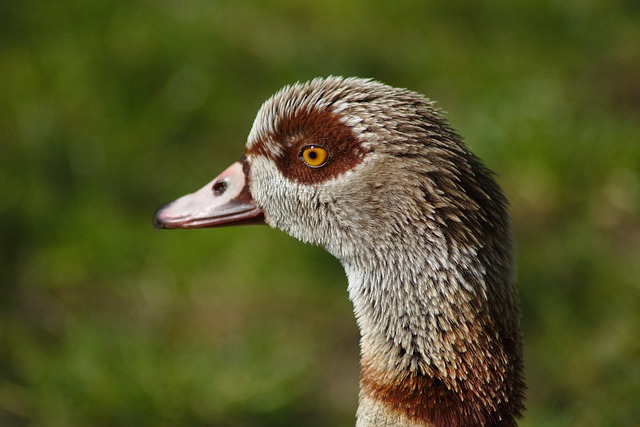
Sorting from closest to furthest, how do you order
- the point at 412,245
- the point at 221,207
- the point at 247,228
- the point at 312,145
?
the point at 412,245 → the point at 312,145 → the point at 221,207 → the point at 247,228

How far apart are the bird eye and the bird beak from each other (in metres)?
0.30

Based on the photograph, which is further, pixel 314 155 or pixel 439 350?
pixel 314 155

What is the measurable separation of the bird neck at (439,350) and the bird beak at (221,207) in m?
0.53

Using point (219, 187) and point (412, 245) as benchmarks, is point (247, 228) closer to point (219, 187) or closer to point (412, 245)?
point (219, 187)

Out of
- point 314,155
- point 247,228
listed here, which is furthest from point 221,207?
point 247,228

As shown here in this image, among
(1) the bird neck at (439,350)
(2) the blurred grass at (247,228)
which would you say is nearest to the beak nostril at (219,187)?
(1) the bird neck at (439,350)

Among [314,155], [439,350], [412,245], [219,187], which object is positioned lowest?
[439,350]

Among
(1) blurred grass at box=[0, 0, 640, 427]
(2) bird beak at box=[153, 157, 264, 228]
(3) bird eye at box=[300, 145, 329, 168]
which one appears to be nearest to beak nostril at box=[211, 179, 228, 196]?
(2) bird beak at box=[153, 157, 264, 228]

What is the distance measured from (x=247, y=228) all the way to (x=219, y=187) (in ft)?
5.92

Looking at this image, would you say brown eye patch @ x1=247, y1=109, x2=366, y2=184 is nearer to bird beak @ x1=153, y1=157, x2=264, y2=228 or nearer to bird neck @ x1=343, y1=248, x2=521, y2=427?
Answer: bird beak @ x1=153, y1=157, x2=264, y2=228

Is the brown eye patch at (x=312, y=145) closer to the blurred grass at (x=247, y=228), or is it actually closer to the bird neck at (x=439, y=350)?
the bird neck at (x=439, y=350)

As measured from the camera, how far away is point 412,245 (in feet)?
8.54

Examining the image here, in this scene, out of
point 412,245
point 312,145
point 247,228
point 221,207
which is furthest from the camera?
point 247,228

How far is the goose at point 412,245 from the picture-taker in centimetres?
257
